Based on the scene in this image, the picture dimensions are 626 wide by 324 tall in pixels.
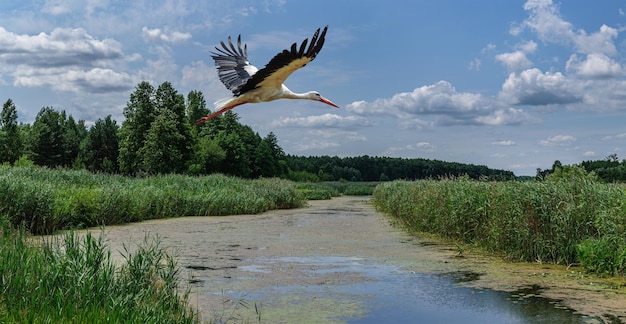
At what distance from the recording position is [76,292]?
16.0 ft

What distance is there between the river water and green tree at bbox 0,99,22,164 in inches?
1667

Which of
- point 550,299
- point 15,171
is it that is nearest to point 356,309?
point 550,299

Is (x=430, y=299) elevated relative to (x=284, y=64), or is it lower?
lower

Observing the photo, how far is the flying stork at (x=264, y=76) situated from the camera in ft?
23.6

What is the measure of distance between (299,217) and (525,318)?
45.8 ft

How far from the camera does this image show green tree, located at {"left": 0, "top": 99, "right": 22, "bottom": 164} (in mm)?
50094

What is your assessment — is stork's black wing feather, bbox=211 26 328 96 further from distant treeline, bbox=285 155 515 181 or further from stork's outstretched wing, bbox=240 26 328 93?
distant treeline, bbox=285 155 515 181

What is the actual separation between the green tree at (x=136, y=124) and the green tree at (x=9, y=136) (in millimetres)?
13370

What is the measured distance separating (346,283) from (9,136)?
5178 centimetres

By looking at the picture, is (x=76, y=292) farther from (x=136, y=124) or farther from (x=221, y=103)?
(x=136, y=124)

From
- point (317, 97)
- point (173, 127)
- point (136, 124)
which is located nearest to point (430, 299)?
point (317, 97)

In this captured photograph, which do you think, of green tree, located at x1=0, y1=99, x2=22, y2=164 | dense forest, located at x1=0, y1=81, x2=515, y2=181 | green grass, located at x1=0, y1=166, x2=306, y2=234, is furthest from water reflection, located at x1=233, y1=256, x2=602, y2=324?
green tree, located at x1=0, y1=99, x2=22, y2=164

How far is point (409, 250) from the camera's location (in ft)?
36.3

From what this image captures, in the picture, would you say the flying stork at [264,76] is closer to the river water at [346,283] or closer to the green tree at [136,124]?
the river water at [346,283]
